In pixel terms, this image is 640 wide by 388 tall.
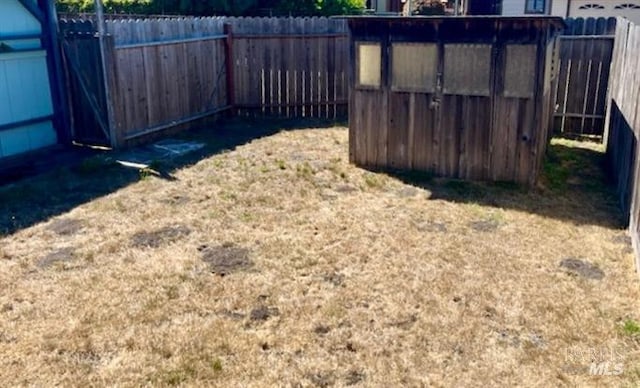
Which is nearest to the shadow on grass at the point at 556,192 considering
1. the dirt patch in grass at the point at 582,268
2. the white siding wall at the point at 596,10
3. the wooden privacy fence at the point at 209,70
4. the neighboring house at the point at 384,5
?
the dirt patch in grass at the point at 582,268

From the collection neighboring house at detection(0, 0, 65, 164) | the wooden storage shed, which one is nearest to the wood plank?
the wooden storage shed

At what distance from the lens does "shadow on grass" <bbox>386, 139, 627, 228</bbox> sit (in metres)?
6.98

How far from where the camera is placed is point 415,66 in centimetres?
827

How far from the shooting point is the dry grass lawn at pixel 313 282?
4102mm

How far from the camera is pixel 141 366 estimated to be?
4.09 m

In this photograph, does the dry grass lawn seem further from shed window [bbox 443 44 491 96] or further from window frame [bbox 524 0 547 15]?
window frame [bbox 524 0 547 15]

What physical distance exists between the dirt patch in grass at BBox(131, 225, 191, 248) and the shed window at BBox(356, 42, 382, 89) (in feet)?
11.9

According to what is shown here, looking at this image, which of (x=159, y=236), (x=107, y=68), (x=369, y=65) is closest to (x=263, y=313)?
(x=159, y=236)

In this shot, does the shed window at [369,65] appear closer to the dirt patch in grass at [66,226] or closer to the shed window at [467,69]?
the shed window at [467,69]

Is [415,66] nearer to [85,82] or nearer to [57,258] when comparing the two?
[57,258]

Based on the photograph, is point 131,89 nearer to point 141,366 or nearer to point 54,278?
point 54,278

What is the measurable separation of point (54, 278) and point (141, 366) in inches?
71.2

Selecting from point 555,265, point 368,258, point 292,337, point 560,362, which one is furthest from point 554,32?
point 292,337

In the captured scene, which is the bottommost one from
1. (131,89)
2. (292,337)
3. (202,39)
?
(292,337)
